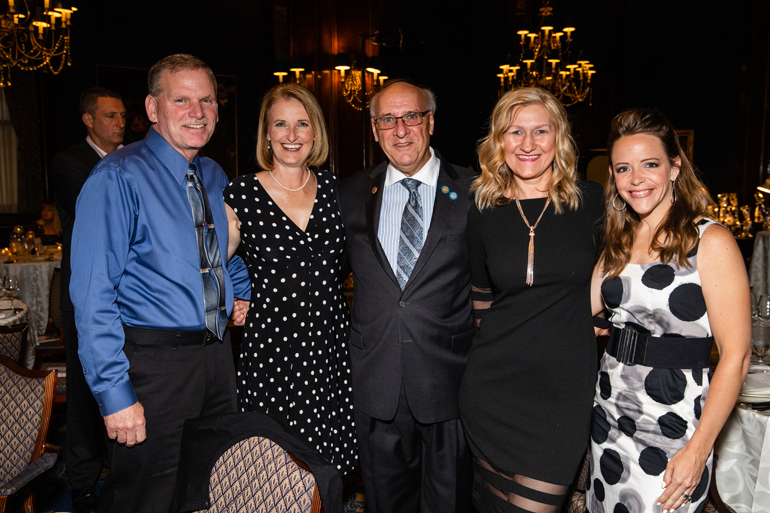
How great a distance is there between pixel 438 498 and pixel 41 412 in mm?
1614

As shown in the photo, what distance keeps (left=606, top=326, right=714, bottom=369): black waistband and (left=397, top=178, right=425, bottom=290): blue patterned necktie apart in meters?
0.79

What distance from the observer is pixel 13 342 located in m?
2.98

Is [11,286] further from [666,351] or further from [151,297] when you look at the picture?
[666,351]

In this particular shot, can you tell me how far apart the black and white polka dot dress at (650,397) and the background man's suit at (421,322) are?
0.55 meters

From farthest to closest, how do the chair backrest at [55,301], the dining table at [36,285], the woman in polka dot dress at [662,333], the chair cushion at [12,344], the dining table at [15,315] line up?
1. the dining table at [36,285]
2. the chair backrest at [55,301]
3. the dining table at [15,315]
4. the chair cushion at [12,344]
5. the woman in polka dot dress at [662,333]

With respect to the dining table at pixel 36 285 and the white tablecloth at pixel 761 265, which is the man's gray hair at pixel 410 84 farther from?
the white tablecloth at pixel 761 265

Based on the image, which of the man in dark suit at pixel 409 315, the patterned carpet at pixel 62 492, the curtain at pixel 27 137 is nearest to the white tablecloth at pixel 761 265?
the patterned carpet at pixel 62 492

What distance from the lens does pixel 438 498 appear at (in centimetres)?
218

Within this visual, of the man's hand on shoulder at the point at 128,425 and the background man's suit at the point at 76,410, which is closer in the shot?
the man's hand on shoulder at the point at 128,425

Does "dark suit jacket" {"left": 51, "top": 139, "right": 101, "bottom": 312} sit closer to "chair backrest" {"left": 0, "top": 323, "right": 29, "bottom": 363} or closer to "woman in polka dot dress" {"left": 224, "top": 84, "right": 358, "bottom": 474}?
"chair backrest" {"left": 0, "top": 323, "right": 29, "bottom": 363}

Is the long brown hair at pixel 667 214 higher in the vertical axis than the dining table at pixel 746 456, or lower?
higher

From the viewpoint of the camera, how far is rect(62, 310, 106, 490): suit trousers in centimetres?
297

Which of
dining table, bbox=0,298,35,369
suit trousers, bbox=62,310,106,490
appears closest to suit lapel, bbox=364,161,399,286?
suit trousers, bbox=62,310,106,490

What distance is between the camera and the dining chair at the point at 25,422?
2217 mm
